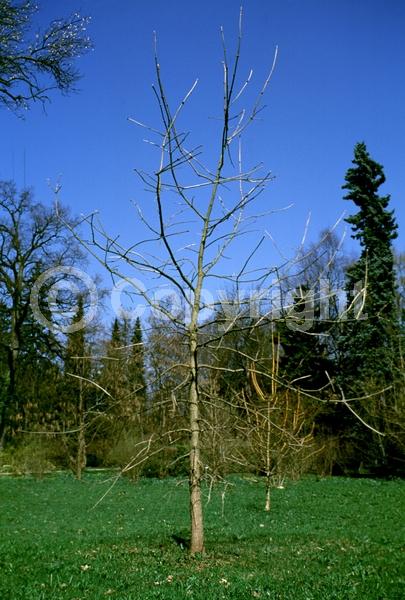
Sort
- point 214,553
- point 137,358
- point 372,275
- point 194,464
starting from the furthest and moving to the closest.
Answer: point 372,275 < point 137,358 < point 214,553 < point 194,464

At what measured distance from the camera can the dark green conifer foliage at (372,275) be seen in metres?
26.3

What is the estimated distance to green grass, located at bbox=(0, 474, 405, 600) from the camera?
4.95 metres

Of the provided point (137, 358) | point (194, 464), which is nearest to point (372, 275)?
point (137, 358)

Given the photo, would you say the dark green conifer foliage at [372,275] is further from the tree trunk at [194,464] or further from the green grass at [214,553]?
the tree trunk at [194,464]

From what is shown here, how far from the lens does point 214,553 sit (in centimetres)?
665

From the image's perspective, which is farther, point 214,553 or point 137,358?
point 137,358

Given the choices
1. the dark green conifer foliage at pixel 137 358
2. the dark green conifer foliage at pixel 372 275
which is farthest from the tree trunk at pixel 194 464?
the dark green conifer foliage at pixel 372 275

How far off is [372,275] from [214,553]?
2199cm

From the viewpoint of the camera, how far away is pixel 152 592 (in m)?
4.77

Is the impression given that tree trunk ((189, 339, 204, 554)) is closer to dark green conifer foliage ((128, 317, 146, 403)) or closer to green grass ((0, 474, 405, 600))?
green grass ((0, 474, 405, 600))

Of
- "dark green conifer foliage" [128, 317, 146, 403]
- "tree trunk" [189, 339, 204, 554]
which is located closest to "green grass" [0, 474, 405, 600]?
"tree trunk" [189, 339, 204, 554]

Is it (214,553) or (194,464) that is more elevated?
(194,464)

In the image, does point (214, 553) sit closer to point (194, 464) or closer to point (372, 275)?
point (194, 464)

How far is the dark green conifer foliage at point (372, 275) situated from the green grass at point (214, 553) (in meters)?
10.9
